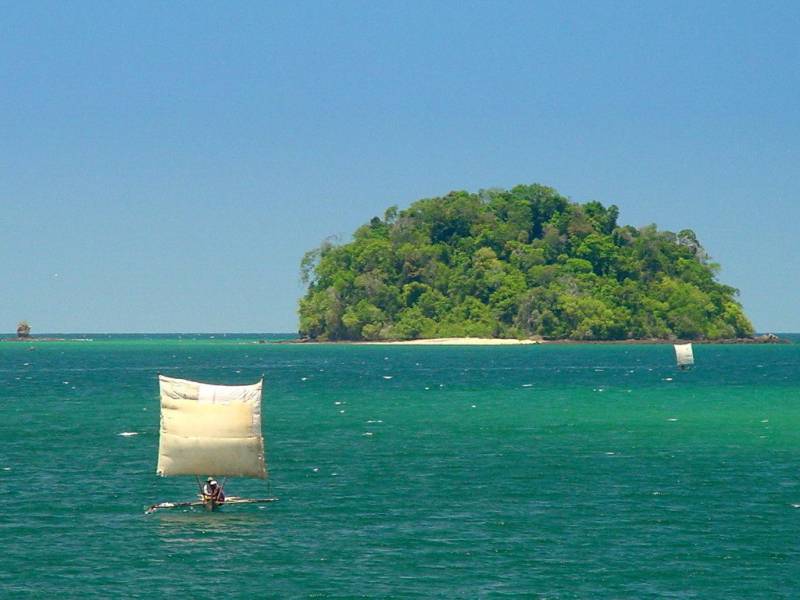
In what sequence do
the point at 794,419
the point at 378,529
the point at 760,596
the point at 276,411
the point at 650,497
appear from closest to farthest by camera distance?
the point at 760,596 < the point at 378,529 < the point at 650,497 < the point at 794,419 < the point at 276,411

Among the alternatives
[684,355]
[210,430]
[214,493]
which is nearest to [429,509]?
[214,493]

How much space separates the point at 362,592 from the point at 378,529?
→ 9.26 meters

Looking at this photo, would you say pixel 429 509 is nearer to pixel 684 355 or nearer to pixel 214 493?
pixel 214 493

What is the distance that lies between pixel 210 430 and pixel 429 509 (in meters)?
9.06

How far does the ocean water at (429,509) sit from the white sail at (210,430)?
1876 mm

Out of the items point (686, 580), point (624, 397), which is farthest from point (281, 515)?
point (624, 397)

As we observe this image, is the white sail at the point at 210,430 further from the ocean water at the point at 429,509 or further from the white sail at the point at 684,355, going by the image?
the white sail at the point at 684,355

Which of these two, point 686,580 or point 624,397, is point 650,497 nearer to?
point 686,580

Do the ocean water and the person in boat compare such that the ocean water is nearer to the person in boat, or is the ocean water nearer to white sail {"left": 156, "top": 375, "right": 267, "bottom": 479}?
the person in boat

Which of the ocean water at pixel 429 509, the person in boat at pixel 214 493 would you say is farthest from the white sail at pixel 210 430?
the ocean water at pixel 429 509

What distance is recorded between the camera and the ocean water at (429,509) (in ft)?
133

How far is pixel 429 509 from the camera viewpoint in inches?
2056

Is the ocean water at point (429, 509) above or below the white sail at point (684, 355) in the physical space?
below

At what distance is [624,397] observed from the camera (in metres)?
120
